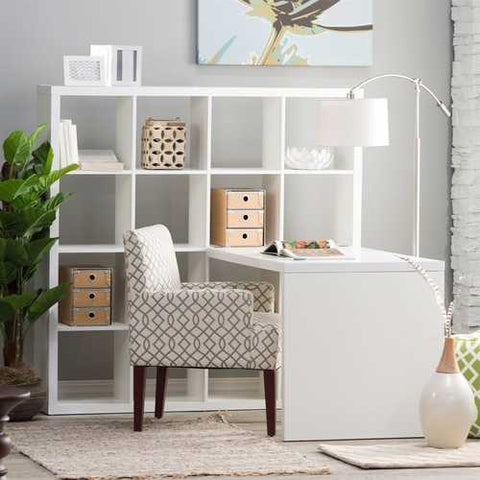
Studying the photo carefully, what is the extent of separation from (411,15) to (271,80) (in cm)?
76

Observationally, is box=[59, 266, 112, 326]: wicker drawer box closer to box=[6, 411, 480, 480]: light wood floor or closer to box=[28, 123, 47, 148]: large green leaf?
box=[28, 123, 47, 148]: large green leaf

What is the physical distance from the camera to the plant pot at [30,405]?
17.6 ft

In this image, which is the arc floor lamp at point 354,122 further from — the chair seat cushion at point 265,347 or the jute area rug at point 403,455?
the jute area rug at point 403,455

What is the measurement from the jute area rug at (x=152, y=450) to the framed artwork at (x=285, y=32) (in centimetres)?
172

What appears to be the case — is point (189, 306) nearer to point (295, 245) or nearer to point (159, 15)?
point (295, 245)

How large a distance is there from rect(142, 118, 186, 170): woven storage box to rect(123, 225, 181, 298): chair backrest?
44 cm

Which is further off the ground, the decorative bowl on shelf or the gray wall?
the gray wall

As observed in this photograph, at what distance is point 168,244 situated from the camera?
546cm

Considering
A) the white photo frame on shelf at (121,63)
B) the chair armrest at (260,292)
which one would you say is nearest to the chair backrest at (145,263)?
the chair armrest at (260,292)

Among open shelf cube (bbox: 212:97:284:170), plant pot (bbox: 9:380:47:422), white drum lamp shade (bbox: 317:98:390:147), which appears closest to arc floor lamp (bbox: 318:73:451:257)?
white drum lamp shade (bbox: 317:98:390:147)

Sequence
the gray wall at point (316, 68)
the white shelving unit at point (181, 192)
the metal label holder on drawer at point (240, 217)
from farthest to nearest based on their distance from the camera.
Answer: the gray wall at point (316, 68) < the metal label holder on drawer at point (240, 217) < the white shelving unit at point (181, 192)

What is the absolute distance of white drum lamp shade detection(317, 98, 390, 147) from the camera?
530 cm

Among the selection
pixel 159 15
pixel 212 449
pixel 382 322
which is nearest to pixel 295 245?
pixel 382 322

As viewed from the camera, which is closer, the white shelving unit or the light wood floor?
the light wood floor
